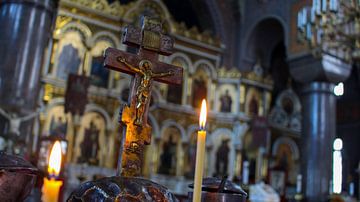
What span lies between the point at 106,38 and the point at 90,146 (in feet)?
10.5

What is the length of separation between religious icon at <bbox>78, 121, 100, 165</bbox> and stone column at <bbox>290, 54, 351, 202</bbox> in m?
5.80

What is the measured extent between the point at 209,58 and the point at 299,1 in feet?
11.5

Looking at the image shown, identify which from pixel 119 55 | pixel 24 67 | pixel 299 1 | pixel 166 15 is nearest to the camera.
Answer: pixel 119 55

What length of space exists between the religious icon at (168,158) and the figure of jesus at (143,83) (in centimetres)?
1034

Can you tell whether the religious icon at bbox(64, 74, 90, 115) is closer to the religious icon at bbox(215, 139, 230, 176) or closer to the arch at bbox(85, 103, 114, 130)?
the arch at bbox(85, 103, 114, 130)

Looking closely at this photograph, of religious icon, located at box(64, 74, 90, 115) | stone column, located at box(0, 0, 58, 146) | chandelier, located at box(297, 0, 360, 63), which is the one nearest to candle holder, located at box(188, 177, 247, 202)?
chandelier, located at box(297, 0, 360, 63)

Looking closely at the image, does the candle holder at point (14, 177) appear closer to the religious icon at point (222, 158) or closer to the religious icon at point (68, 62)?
the religious icon at point (68, 62)

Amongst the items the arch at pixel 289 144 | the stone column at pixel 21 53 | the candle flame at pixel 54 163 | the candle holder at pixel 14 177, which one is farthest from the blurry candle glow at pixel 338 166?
the candle flame at pixel 54 163

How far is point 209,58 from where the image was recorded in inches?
585

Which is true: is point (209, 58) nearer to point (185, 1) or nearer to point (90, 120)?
point (185, 1)

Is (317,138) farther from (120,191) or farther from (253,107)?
(120,191)

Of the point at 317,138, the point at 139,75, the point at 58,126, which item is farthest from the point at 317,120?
the point at 139,75

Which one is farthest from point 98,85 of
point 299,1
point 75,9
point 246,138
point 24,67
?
point 299,1

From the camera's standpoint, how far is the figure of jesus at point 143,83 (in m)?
2.89
